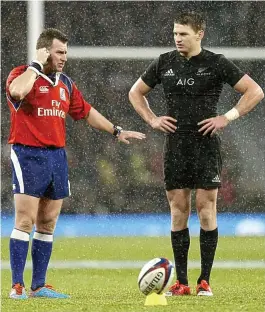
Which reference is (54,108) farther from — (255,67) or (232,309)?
(255,67)

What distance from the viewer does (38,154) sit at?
24.4 ft

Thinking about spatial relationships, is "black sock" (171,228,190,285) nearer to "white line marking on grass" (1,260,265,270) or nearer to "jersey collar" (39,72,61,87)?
"jersey collar" (39,72,61,87)

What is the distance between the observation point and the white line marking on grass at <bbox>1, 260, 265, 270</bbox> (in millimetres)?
10961

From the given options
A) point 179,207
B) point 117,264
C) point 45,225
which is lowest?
point 117,264

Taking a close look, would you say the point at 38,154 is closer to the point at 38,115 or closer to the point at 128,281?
the point at 38,115

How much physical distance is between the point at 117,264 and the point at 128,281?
1.89 metres

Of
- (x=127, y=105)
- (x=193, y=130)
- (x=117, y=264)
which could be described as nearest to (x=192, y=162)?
(x=193, y=130)

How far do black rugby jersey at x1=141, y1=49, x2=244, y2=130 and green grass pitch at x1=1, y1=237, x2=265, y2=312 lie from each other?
1170 millimetres

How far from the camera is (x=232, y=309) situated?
262 inches

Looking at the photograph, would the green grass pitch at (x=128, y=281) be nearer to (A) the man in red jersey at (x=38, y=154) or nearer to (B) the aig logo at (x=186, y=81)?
(A) the man in red jersey at (x=38, y=154)

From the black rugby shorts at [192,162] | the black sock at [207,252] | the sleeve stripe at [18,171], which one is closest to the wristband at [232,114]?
the black rugby shorts at [192,162]

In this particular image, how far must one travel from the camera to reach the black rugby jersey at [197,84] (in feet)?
25.6

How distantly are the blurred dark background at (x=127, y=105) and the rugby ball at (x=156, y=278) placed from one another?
8341mm

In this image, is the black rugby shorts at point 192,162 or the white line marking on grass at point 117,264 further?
the white line marking on grass at point 117,264
